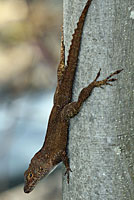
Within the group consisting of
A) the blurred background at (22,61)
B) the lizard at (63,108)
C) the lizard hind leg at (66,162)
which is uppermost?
the blurred background at (22,61)

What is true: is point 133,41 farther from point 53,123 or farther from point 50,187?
point 50,187

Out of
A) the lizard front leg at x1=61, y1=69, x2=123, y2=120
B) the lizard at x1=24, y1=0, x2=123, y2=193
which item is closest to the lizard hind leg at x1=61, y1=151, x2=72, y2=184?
the lizard at x1=24, y1=0, x2=123, y2=193

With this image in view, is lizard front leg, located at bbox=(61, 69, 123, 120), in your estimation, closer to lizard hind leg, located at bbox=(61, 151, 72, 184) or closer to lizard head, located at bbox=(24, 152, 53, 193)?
lizard hind leg, located at bbox=(61, 151, 72, 184)

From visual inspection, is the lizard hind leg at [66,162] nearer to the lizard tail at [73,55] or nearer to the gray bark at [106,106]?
the gray bark at [106,106]

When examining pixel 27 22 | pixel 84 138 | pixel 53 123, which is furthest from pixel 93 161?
pixel 27 22

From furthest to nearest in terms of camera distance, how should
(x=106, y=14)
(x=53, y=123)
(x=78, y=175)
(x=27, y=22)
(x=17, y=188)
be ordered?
(x=17, y=188) → (x=27, y=22) → (x=53, y=123) → (x=78, y=175) → (x=106, y=14)

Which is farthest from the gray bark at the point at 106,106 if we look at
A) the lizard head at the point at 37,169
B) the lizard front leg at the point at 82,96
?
the lizard head at the point at 37,169
